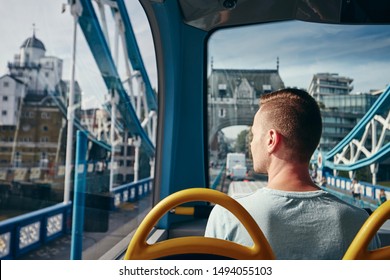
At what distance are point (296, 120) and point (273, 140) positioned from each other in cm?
Result: 8

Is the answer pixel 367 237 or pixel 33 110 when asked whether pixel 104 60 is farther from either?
pixel 367 237

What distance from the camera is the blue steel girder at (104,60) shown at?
3889 mm

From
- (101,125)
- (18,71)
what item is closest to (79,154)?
(18,71)

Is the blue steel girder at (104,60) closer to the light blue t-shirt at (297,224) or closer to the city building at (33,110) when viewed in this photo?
the city building at (33,110)

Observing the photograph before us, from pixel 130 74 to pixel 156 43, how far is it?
2974mm

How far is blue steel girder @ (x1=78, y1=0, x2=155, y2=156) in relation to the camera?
12.8ft

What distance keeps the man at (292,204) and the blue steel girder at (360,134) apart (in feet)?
5.63

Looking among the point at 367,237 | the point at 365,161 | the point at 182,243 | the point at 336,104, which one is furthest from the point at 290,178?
the point at 365,161

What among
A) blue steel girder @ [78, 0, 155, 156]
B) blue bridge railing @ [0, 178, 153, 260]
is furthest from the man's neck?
blue steel girder @ [78, 0, 155, 156]

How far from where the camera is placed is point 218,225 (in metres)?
0.83

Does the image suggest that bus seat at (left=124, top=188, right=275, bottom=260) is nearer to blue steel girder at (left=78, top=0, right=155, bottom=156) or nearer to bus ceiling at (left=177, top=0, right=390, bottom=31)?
bus ceiling at (left=177, top=0, right=390, bottom=31)

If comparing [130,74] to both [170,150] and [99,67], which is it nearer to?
[99,67]

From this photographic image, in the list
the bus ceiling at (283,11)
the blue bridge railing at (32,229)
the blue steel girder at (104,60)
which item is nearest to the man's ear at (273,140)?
the blue bridge railing at (32,229)

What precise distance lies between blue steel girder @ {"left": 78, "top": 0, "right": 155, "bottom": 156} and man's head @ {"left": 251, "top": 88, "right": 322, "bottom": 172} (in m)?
2.43
